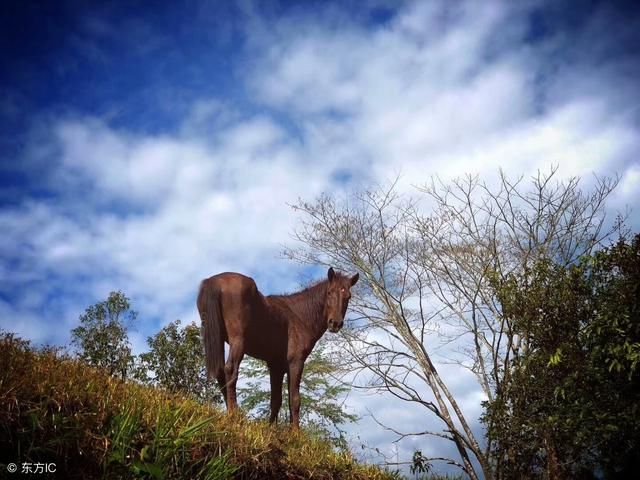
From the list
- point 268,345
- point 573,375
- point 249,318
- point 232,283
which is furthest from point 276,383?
point 573,375

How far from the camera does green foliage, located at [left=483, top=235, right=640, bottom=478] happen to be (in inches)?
236

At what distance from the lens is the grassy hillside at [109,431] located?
125 inches

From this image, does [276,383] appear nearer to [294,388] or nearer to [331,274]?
[294,388]

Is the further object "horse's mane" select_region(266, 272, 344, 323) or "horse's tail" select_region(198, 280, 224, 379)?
"horse's mane" select_region(266, 272, 344, 323)

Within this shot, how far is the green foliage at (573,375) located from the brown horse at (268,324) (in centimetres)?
321

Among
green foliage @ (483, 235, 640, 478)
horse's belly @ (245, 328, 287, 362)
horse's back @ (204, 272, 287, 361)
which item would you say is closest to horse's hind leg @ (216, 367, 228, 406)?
horse's back @ (204, 272, 287, 361)

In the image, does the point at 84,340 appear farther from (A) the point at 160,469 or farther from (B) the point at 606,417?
(B) the point at 606,417

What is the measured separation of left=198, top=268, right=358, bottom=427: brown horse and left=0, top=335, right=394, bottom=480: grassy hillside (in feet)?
5.28

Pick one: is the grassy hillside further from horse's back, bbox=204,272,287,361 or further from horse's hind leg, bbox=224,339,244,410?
horse's back, bbox=204,272,287,361

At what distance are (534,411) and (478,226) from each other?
5.46 metres

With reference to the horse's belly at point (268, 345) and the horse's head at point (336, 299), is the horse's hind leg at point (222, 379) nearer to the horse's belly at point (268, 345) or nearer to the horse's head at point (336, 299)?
the horse's belly at point (268, 345)

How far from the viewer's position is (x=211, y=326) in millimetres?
6645

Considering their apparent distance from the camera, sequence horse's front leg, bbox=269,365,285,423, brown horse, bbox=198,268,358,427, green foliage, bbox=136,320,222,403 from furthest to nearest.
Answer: green foliage, bbox=136,320,222,403 < horse's front leg, bbox=269,365,285,423 < brown horse, bbox=198,268,358,427

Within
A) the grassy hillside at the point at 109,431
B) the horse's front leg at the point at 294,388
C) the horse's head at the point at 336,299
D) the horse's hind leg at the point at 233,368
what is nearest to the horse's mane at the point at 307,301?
the horse's head at the point at 336,299
